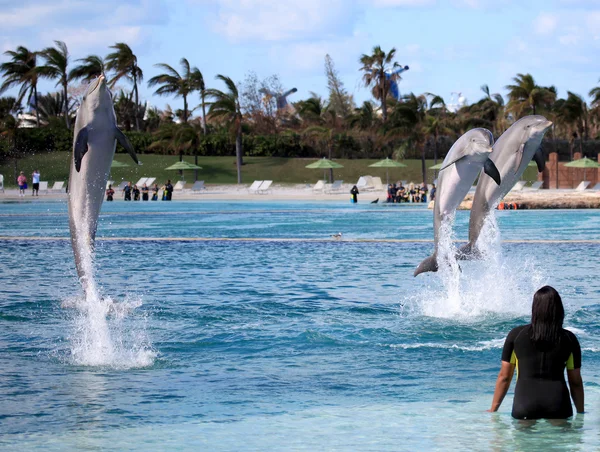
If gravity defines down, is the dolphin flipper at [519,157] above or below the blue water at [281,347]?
above

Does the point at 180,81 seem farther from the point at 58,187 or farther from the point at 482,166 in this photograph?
the point at 482,166

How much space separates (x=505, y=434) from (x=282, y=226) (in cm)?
2068

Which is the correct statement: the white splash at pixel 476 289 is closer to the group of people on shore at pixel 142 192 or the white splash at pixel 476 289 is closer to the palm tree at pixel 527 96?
the group of people on shore at pixel 142 192

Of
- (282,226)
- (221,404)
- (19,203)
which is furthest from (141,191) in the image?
(221,404)

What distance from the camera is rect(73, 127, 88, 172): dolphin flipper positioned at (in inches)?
274

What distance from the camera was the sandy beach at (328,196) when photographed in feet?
103

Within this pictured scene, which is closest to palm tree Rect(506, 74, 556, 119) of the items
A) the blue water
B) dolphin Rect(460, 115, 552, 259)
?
the blue water

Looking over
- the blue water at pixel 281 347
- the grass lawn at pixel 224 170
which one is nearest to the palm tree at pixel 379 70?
the grass lawn at pixel 224 170

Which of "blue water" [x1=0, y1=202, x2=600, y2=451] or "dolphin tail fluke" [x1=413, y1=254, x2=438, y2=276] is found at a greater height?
"dolphin tail fluke" [x1=413, y1=254, x2=438, y2=276]

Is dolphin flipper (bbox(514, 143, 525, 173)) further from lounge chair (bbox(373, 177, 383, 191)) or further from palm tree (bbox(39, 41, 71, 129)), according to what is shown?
palm tree (bbox(39, 41, 71, 129))

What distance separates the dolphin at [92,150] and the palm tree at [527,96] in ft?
156

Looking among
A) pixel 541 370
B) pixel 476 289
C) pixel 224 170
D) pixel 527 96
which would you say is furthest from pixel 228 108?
pixel 541 370

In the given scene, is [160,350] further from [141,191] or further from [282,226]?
[141,191]

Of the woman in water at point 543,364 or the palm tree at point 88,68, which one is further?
the palm tree at point 88,68
